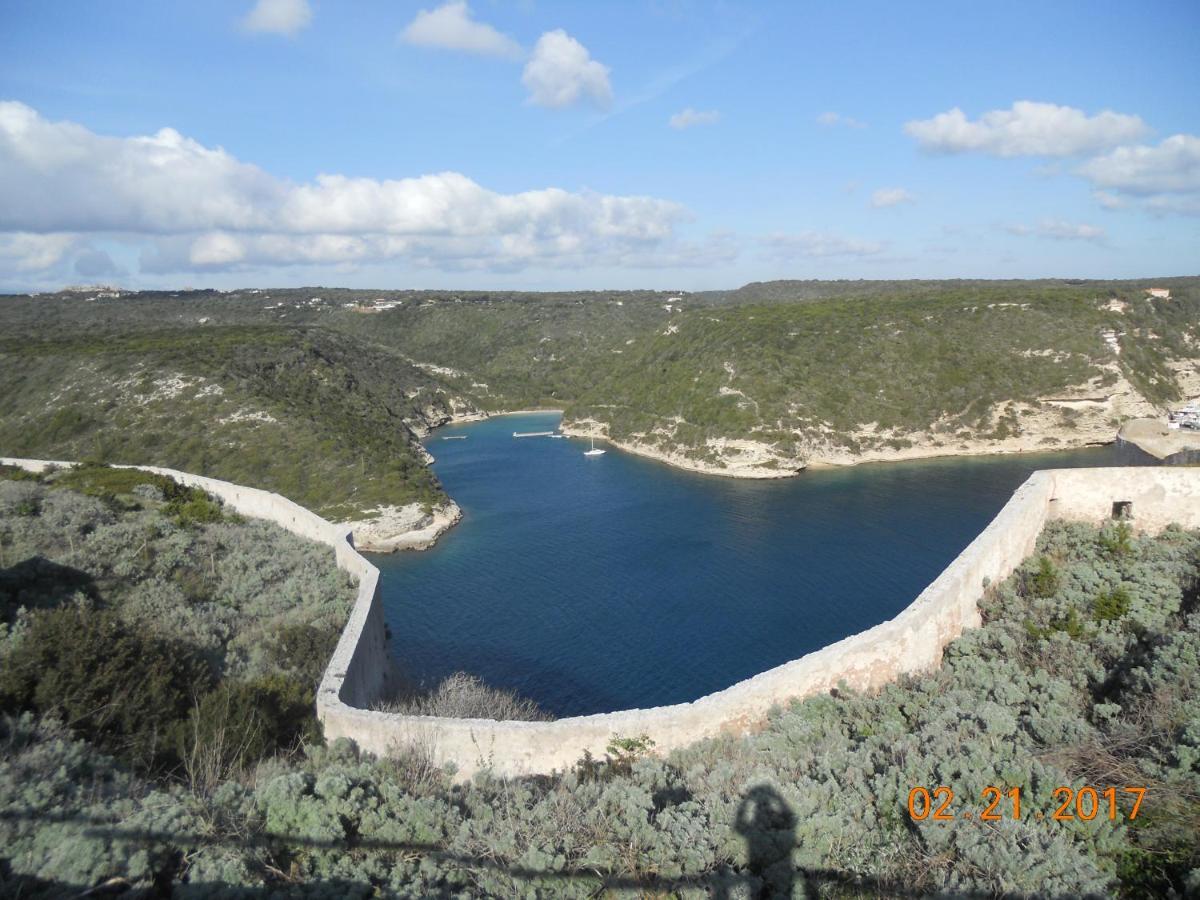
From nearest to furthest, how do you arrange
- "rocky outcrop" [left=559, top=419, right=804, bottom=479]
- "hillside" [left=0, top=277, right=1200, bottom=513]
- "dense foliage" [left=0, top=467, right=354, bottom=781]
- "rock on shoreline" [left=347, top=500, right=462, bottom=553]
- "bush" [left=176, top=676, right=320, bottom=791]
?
"bush" [left=176, top=676, right=320, bottom=791], "dense foliage" [left=0, top=467, right=354, bottom=781], "rock on shoreline" [left=347, top=500, right=462, bottom=553], "hillside" [left=0, top=277, right=1200, bottom=513], "rocky outcrop" [left=559, top=419, right=804, bottom=479]

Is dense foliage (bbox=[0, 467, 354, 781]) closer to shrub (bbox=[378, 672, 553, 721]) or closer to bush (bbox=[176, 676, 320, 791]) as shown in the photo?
bush (bbox=[176, 676, 320, 791])

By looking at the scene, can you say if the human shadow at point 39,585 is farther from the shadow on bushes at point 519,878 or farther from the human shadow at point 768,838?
the human shadow at point 768,838

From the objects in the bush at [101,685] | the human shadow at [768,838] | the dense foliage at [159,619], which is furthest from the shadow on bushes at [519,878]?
the bush at [101,685]

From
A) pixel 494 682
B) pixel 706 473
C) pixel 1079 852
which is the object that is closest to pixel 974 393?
pixel 706 473

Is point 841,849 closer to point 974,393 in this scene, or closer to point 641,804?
point 641,804

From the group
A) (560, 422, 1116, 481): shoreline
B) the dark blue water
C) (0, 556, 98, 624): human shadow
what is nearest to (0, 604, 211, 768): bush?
(0, 556, 98, 624): human shadow

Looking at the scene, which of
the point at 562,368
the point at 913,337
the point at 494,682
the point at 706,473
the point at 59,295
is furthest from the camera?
the point at 59,295

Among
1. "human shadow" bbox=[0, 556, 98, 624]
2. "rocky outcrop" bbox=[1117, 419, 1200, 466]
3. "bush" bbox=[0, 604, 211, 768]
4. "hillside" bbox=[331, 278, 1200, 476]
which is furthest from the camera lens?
"hillside" bbox=[331, 278, 1200, 476]
